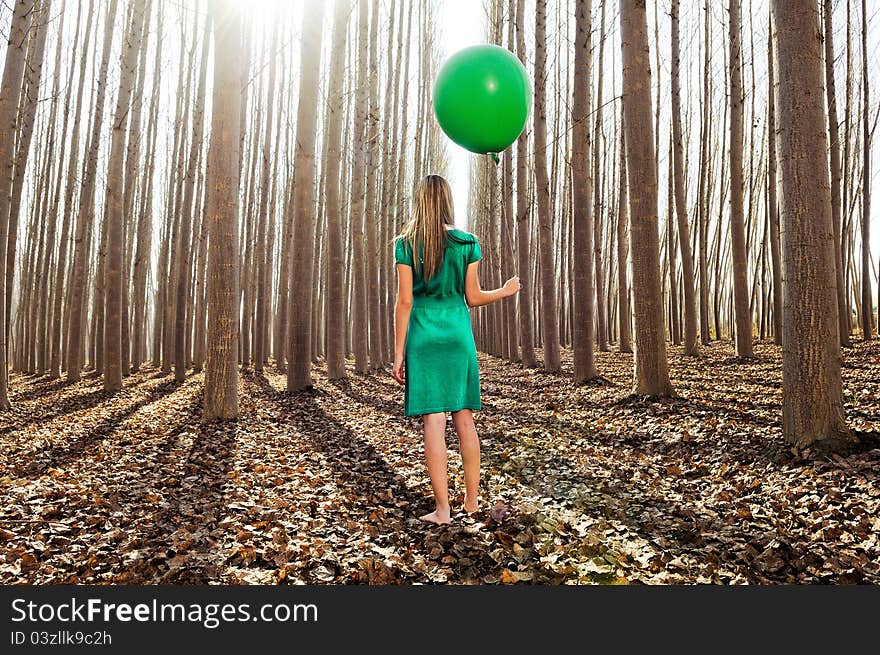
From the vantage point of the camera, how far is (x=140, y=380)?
11969mm

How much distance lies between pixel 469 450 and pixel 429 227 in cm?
117

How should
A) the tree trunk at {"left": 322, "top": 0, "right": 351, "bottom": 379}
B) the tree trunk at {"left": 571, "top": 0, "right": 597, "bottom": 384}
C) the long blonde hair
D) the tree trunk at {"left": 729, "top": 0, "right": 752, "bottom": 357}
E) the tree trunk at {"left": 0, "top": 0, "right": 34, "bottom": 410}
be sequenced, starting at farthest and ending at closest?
the tree trunk at {"left": 322, "top": 0, "right": 351, "bottom": 379}, the tree trunk at {"left": 729, "top": 0, "right": 752, "bottom": 357}, the tree trunk at {"left": 571, "top": 0, "right": 597, "bottom": 384}, the tree trunk at {"left": 0, "top": 0, "right": 34, "bottom": 410}, the long blonde hair

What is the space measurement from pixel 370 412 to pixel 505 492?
3766 millimetres

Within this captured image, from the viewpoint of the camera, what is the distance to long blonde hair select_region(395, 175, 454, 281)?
9.66ft

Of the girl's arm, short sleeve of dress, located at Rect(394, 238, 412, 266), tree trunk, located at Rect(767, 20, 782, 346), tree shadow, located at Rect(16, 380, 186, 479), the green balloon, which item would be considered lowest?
tree shadow, located at Rect(16, 380, 186, 479)

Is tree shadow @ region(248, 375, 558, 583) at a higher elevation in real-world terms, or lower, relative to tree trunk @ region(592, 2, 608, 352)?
lower

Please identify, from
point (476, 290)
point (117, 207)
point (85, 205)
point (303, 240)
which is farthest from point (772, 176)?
point (85, 205)

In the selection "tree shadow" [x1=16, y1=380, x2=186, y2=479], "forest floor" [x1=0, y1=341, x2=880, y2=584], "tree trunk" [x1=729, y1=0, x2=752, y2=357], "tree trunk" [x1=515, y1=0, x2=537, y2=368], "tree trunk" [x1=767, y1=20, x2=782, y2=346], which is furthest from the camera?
"tree trunk" [x1=515, y1=0, x2=537, y2=368]

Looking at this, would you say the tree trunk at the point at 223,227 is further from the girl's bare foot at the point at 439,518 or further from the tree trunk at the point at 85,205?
the tree trunk at the point at 85,205

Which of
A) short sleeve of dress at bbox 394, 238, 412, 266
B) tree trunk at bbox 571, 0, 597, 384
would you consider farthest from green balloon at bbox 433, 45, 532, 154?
tree trunk at bbox 571, 0, 597, 384

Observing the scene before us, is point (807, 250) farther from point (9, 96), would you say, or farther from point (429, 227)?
point (9, 96)

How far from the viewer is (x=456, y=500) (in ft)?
11.6

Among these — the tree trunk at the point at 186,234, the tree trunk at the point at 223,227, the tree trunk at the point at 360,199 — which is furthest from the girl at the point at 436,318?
the tree trunk at the point at 360,199

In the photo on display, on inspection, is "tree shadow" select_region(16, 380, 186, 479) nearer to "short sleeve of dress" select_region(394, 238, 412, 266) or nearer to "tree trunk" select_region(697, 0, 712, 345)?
"short sleeve of dress" select_region(394, 238, 412, 266)
